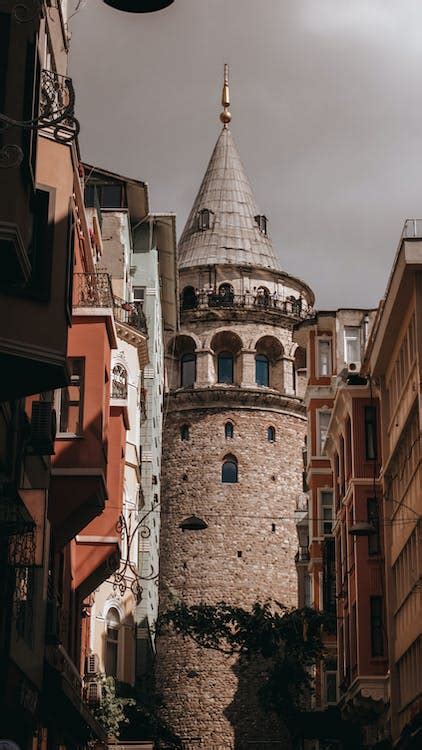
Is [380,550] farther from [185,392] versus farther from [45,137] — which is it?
[185,392]

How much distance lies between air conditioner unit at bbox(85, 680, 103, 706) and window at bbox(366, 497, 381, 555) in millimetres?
7414

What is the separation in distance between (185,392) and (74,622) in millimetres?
45321

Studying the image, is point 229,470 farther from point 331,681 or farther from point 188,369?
point 331,681

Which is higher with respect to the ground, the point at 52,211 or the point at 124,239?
the point at 124,239

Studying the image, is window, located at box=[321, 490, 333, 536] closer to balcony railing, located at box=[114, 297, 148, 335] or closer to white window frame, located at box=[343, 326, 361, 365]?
white window frame, located at box=[343, 326, 361, 365]

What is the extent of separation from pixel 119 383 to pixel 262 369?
4051 cm

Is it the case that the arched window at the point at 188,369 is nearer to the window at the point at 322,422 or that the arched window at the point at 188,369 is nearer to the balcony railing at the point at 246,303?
the balcony railing at the point at 246,303

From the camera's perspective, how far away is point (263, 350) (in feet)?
254

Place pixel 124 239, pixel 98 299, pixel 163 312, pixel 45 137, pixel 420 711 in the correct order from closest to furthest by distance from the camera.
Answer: pixel 45 137, pixel 98 299, pixel 420 711, pixel 124 239, pixel 163 312

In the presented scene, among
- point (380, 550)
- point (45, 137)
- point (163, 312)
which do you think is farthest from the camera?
point (163, 312)

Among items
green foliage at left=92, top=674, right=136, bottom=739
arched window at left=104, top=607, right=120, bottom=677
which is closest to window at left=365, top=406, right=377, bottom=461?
green foliage at left=92, top=674, right=136, bottom=739

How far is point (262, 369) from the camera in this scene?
77.1 m

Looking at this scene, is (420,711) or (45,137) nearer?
(45,137)

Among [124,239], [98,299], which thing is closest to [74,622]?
[98,299]
